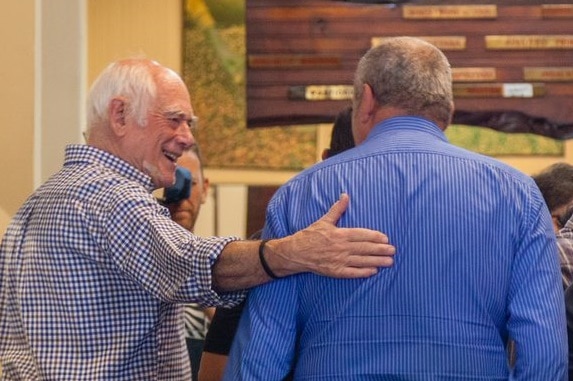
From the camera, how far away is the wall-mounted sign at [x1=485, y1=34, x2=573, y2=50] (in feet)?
14.0

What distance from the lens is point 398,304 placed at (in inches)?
77.2

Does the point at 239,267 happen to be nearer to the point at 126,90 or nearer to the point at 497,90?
the point at 126,90

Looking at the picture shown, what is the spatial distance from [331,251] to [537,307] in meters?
0.40

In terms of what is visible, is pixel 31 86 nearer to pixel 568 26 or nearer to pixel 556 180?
pixel 556 180

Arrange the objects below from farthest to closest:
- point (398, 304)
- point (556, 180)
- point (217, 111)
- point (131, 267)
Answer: point (217, 111) → point (556, 180) → point (131, 267) → point (398, 304)

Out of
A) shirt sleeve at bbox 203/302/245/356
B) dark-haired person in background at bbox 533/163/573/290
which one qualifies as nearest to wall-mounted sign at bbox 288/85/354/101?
dark-haired person in background at bbox 533/163/573/290

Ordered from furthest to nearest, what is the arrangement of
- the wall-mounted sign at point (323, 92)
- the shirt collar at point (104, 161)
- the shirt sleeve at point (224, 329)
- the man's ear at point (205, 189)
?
the wall-mounted sign at point (323, 92) → the man's ear at point (205, 189) → the shirt sleeve at point (224, 329) → the shirt collar at point (104, 161)

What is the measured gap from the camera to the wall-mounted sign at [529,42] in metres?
4.26

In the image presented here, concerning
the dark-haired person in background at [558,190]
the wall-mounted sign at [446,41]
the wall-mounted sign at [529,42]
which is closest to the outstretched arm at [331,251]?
the dark-haired person in background at [558,190]

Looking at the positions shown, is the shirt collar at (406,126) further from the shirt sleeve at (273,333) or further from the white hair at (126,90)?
the white hair at (126,90)

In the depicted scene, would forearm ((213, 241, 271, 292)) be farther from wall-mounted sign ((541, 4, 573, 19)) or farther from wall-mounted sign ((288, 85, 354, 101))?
wall-mounted sign ((541, 4, 573, 19))

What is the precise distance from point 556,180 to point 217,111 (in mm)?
1572

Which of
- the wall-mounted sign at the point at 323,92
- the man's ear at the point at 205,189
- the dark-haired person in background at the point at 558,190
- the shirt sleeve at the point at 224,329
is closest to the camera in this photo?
the shirt sleeve at the point at 224,329

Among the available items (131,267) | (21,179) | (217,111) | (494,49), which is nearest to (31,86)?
(21,179)
